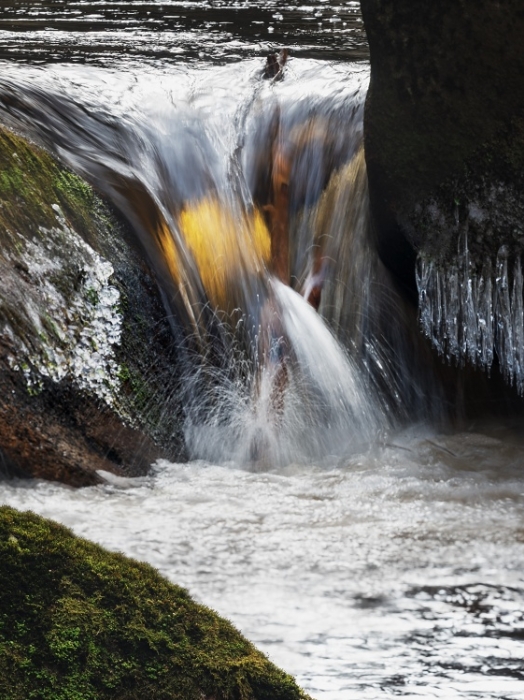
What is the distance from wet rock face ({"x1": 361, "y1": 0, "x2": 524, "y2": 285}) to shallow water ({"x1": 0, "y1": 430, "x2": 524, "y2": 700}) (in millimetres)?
1103

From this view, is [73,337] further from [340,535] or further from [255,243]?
[340,535]

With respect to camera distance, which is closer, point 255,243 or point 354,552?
point 354,552

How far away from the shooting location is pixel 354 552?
12.1 feet

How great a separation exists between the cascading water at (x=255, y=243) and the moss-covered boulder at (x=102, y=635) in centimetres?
220

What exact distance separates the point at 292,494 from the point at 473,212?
1.69m

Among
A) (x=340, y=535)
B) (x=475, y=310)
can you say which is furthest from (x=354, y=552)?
(x=475, y=310)

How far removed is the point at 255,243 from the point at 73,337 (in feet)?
4.55

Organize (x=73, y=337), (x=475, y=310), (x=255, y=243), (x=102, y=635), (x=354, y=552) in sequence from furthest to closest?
(x=255, y=243), (x=475, y=310), (x=73, y=337), (x=354, y=552), (x=102, y=635)

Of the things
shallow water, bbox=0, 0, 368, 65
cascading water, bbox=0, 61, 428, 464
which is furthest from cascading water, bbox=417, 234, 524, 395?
shallow water, bbox=0, 0, 368, 65

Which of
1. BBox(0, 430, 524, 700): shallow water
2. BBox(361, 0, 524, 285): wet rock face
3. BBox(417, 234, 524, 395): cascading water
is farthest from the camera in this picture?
BBox(417, 234, 524, 395): cascading water

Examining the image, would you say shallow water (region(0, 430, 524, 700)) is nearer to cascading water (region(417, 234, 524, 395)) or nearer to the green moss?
cascading water (region(417, 234, 524, 395))

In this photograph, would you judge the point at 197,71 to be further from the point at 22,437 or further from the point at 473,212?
the point at 22,437

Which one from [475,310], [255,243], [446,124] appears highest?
[446,124]

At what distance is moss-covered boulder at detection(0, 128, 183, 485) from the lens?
4242 mm
